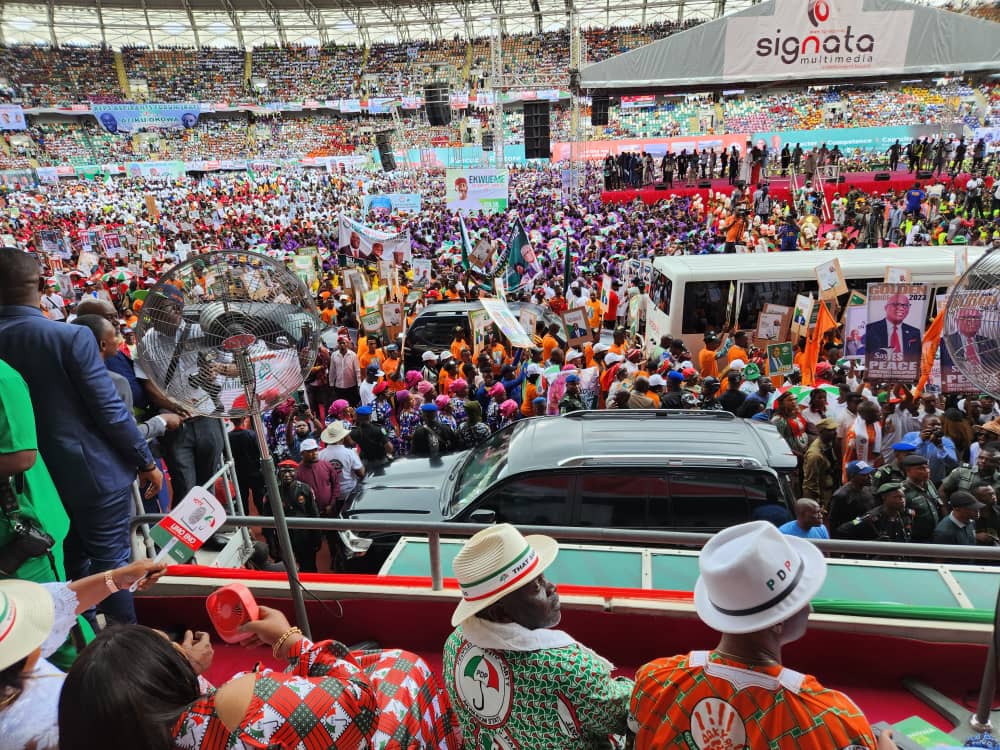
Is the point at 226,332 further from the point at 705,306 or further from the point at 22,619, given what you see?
the point at 705,306

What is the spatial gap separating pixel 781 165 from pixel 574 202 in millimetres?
9881

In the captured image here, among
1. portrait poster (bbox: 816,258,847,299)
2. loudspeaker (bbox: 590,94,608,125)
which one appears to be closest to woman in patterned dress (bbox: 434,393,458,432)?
portrait poster (bbox: 816,258,847,299)

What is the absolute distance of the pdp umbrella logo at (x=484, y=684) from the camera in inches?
73.4

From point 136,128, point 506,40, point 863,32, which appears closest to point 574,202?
point 863,32

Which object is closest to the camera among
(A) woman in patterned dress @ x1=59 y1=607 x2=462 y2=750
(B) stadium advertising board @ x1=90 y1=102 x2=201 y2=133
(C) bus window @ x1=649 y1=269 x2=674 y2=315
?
(A) woman in patterned dress @ x1=59 y1=607 x2=462 y2=750

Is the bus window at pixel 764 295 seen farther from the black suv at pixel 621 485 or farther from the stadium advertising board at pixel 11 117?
the stadium advertising board at pixel 11 117

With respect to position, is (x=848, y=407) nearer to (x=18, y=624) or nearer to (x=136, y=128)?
(x=18, y=624)

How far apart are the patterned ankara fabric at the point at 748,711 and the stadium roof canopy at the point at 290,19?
47.3m

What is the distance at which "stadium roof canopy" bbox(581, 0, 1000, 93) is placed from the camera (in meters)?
11.2

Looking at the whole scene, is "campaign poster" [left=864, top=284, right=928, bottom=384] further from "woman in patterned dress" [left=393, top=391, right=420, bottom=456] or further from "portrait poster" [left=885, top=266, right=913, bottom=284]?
"woman in patterned dress" [left=393, top=391, right=420, bottom=456]

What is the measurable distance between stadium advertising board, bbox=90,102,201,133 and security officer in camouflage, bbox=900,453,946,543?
54685 mm

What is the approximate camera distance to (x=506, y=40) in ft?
168

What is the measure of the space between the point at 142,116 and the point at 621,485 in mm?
53858

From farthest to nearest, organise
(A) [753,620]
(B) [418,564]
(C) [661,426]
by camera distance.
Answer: (C) [661,426] < (B) [418,564] < (A) [753,620]
